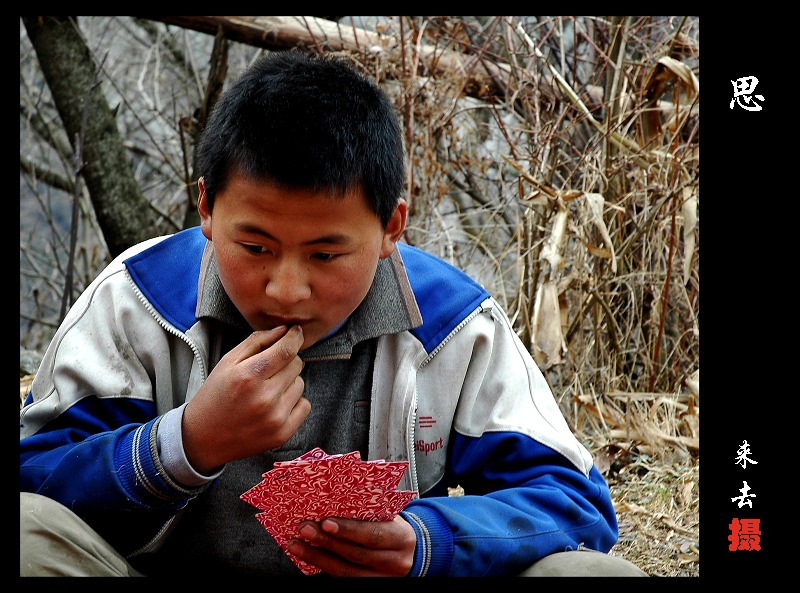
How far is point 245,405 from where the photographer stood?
2.00 m

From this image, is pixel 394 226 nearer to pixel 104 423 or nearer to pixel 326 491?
pixel 326 491

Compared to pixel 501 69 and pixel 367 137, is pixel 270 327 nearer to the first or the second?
pixel 367 137

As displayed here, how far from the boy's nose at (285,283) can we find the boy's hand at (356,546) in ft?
1.42

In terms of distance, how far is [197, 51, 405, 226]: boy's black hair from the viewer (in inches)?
81.1

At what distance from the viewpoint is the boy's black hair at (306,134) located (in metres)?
2.06

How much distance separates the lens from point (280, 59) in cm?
231

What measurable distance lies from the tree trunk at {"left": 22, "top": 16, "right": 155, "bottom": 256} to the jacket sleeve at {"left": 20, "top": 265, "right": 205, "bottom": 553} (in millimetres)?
3933
